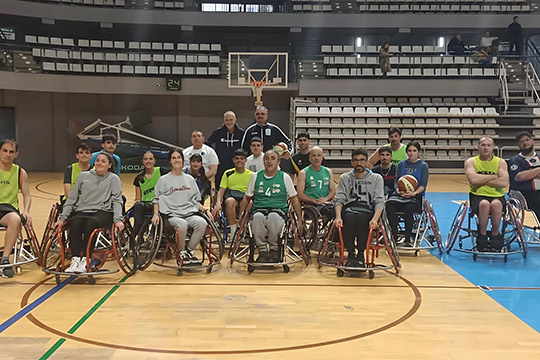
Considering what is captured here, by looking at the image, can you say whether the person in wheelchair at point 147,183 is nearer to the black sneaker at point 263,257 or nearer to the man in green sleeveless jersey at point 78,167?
the man in green sleeveless jersey at point 78,167

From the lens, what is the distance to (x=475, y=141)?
1493 cm

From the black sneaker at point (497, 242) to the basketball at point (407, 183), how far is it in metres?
0.95

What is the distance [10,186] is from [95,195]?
86 cm

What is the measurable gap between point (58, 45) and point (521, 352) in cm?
1574

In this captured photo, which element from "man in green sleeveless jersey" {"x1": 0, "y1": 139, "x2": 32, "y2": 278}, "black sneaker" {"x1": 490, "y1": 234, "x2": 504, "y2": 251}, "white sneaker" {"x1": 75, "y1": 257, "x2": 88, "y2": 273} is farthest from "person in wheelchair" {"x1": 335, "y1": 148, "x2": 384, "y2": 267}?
"man in green sleeveless jersey" {"x1": 0, "y1": 139, "x2": 32, "y2": 278}

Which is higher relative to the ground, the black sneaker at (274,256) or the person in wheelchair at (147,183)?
the person in wheelchair at (147,183)

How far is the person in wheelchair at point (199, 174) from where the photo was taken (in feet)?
17.9

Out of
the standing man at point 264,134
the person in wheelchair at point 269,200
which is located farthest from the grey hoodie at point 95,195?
the standing man at point 264,134

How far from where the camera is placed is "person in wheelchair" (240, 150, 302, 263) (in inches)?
186

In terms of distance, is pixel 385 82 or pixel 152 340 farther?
pixel 385 82

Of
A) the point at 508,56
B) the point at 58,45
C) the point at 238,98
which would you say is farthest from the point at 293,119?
the point at 58,45

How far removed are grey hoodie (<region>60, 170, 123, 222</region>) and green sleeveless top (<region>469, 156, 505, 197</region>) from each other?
11.6 feet

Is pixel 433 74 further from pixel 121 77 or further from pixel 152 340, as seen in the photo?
pixel 152 340

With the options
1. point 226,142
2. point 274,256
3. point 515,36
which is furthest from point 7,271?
point 515,36
